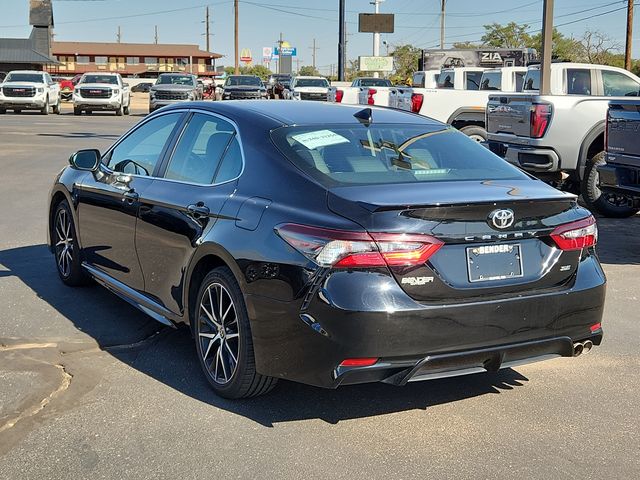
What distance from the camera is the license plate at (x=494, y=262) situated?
3979mm

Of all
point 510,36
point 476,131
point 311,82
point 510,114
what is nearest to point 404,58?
point 510,36

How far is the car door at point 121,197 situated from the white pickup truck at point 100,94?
31687 mm

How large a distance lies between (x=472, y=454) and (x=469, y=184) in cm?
136

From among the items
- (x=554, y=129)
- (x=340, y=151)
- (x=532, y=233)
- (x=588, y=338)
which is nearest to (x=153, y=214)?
(x=340, y=151)

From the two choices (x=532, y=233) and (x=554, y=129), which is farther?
(x=554, y=129)

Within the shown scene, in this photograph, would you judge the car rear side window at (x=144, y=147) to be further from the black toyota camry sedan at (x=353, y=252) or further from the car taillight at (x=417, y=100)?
the car taillight at (x=417, y=100)

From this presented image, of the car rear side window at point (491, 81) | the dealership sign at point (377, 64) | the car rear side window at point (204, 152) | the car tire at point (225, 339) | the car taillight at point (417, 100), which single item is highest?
the dealership sign at point (377, 64)

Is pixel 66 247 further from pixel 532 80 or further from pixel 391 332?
pixel 532 80

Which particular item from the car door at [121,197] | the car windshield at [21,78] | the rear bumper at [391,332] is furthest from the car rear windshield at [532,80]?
the car windshield at [21,78]

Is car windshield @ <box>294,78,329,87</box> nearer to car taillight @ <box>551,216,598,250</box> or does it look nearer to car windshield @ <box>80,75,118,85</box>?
car windshield @ <box>80,75,118,85</box>

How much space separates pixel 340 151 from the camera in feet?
15.3

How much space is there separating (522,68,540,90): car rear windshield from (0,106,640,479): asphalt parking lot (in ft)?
33.8

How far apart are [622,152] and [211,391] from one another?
5.99 metres

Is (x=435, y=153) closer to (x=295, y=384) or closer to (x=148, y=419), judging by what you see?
(x=295, y=384)
